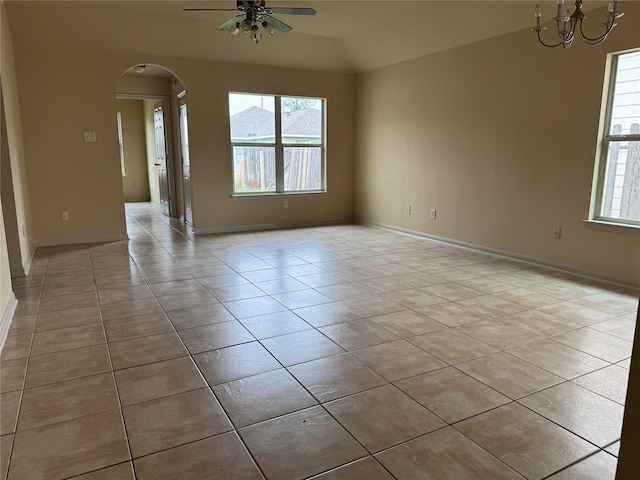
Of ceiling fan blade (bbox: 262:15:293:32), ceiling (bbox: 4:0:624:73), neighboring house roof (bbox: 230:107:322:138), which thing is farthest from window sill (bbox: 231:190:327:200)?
ceiling fan blade (bbox: 262:15:293:32)

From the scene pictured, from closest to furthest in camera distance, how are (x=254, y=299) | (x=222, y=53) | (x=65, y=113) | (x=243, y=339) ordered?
(x=243, y=339), (x=254, y=299), (x=65, y=113), (x=222, y=53)

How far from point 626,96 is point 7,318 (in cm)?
517

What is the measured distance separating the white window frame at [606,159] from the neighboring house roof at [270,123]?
4.23m

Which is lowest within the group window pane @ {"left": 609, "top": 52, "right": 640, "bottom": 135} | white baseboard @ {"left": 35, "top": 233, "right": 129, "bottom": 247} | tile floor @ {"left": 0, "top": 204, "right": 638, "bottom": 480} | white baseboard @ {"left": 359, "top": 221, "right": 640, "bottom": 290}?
tile floor @ {"left": 0, "top": 204, "right": 638, "bottom": 480}

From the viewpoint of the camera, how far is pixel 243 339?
278 cm

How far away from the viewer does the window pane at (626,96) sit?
381 cm

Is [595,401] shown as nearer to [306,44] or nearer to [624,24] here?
[624,24]

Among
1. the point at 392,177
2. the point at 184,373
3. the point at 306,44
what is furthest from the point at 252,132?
the point at 184,373

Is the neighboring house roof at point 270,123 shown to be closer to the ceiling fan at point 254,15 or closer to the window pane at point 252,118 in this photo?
the window pane at point 252,118

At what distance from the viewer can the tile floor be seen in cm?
170

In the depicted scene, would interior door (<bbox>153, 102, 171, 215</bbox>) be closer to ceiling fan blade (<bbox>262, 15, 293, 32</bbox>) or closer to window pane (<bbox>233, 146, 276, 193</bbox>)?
window pane (<bbox>233, 146, 276, 193</bbox>)

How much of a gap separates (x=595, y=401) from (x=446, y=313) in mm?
1224

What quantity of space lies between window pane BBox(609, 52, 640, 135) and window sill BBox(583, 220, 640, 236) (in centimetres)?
81

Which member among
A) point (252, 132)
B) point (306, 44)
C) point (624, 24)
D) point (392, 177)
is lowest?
point (392, 177)
